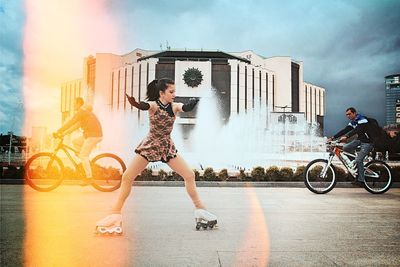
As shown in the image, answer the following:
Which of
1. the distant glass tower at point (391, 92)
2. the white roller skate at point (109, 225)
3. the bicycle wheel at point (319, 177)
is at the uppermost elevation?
the distant glass tower at point (391, 92)

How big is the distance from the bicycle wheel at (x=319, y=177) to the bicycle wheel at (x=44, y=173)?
5.52 m

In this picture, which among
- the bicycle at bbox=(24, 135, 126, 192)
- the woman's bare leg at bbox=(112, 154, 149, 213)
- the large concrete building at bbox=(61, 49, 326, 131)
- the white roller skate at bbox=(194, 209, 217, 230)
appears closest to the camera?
the woman's bare leg at bbox=(112, 154, 149, 213)

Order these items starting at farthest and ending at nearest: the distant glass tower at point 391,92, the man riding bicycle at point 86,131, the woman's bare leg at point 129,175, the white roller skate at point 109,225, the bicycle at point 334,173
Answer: the distant glass tower at point 391,92, the bicycle at point 334,173, the man riding bicycle at point 86,131, the woman's bare leg at point 129,175, the white roller skate at point 109,225

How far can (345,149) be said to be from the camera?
30.8ft

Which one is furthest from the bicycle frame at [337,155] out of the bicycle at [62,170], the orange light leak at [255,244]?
the bicycle at [62,170]

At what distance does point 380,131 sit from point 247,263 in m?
7.07

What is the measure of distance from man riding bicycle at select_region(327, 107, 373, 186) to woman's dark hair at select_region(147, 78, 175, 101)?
574 centimetres

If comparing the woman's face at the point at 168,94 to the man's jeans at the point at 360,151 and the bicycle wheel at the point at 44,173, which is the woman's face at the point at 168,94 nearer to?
the bicycle wheel at the point at 44,173

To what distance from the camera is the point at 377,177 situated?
9.42 meters

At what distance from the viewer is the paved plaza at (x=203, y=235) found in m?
3.47

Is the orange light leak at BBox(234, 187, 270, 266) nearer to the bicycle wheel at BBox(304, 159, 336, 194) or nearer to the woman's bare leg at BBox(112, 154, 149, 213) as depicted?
the woman's bare leg at BBox(112, 154, 149, 213)

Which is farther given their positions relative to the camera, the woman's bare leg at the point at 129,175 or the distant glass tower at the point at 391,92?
the distant glass tower at the point at 391,92

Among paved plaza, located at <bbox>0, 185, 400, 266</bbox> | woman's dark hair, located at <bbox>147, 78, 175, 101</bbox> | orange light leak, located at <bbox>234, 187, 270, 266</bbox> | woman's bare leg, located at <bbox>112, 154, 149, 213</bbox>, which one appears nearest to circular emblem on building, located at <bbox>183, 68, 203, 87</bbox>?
paved plaza, located at <bbox>0, 185, 400, 266</bbox>

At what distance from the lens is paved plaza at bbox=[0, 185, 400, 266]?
347 cm
